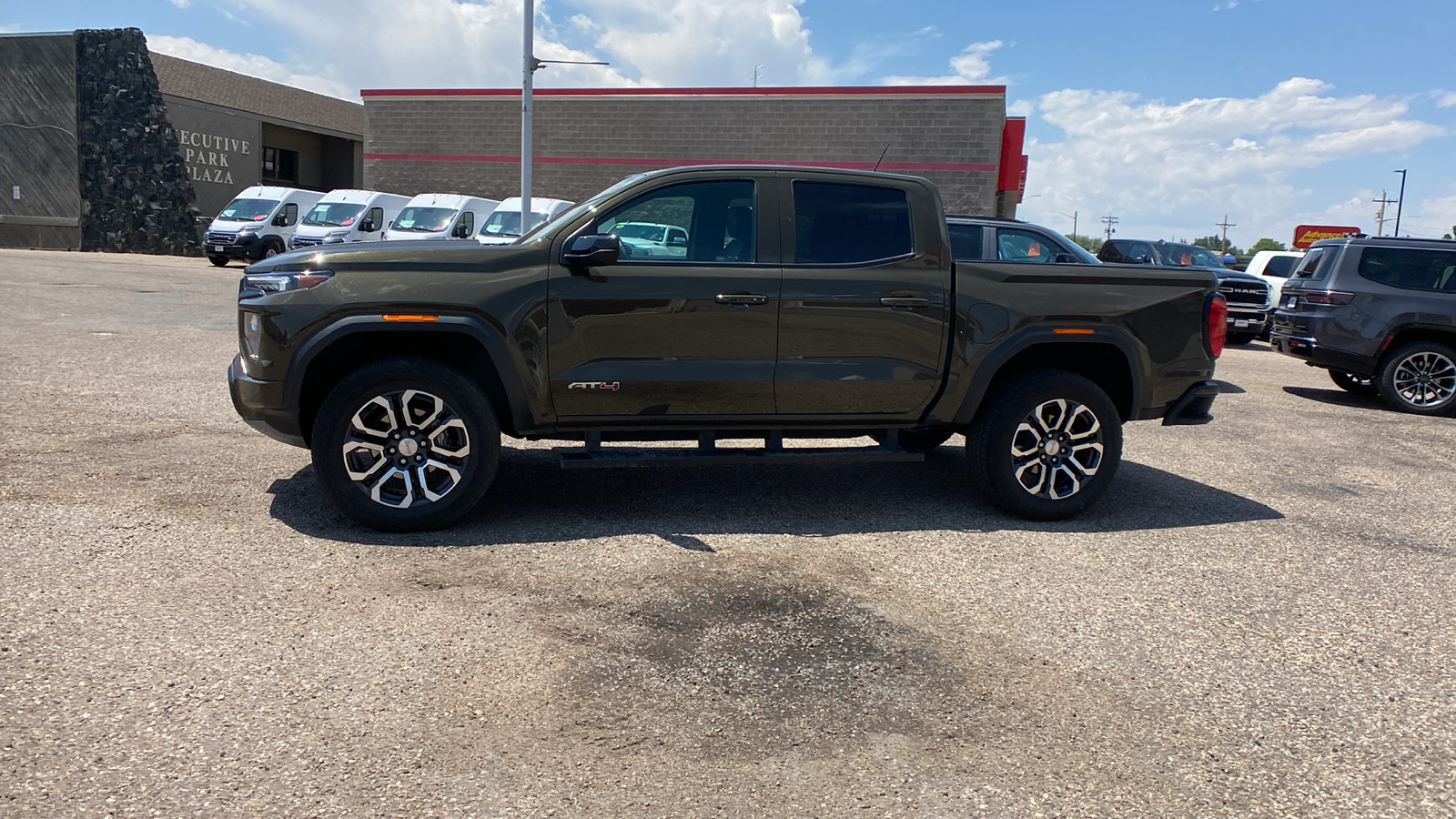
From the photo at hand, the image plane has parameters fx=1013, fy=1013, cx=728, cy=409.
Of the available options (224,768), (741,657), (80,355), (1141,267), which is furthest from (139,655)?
(80,355)

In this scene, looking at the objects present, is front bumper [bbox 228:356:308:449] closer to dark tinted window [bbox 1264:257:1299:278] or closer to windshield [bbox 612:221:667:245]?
windshield [bbox 612:221:667:245]

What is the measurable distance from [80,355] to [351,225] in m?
18.3

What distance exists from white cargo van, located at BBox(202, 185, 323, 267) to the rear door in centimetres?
2642

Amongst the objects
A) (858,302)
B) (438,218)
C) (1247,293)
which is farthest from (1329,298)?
(438,218)

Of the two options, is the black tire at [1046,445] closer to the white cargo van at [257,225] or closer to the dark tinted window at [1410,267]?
the dark tinted window at [1410,267]

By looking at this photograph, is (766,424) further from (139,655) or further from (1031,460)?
(139,655)

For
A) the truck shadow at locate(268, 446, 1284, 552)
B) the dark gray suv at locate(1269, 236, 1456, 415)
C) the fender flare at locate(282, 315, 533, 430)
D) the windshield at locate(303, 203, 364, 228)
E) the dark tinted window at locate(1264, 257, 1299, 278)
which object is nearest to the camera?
the fender flare at locate(282, 315, 533, 430)

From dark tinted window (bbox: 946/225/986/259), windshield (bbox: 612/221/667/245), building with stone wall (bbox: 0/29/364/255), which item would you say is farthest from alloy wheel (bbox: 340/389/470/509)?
building with stone wall (bbox: 0/29/364/255)

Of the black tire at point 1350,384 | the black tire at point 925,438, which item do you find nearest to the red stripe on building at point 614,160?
the black tire at point 1350,384

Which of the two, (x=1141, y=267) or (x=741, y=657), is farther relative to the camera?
(x=1141, y=267)

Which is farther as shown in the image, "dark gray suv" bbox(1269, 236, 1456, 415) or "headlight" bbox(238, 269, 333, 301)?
"dark gray suv" bbox(1269, 236, 1456, 415)

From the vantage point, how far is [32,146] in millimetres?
35375

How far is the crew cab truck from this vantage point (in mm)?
5070

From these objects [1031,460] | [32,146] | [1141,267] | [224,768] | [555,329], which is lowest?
[224,768]
